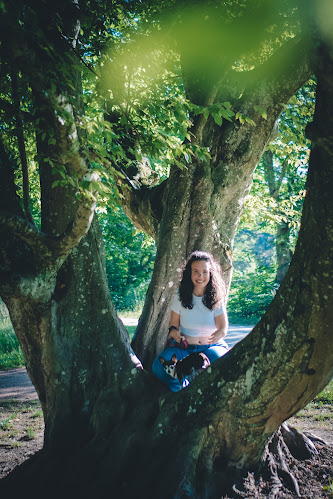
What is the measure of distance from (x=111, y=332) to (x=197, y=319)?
1.00 m

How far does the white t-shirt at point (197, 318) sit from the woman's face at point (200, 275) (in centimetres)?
12

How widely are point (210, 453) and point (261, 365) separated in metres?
1.00

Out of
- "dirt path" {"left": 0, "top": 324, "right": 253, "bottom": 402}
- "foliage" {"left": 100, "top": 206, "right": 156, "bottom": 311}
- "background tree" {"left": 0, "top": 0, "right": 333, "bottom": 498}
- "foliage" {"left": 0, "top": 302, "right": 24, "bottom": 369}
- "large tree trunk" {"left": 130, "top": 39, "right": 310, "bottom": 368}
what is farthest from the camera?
"foliage" {"left": 100, "top": 206, "right": 156, "bottom": 311}

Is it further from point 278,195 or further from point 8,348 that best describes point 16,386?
point 278,195

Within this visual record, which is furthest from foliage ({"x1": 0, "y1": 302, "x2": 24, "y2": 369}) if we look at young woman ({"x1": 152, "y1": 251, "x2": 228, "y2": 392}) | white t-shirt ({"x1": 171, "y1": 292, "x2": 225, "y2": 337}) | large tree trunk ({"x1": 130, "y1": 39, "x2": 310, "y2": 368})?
white t-shirt ({"x1": 171, "y1": 292, "x2": 225, "y2": 337})

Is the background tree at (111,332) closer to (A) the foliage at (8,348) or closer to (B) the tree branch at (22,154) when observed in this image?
(B) the tree branch at (22,154)

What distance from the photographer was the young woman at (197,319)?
4.06m

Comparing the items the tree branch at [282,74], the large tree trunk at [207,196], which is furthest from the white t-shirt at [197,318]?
the tree branch at [282,74]

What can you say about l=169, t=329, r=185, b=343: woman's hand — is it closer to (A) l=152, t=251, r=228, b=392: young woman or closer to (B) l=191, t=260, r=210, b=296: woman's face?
(A) l=152, t=251, r=228, b=392: young woman

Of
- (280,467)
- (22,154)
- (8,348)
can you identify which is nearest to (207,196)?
(22,154)

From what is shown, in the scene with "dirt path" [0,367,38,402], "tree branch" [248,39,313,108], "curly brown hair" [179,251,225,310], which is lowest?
"dirt path" [0,367,38,402]

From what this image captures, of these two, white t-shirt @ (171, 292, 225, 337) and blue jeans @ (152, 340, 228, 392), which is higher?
white t-shirt @ (171, 292, 225, 337)

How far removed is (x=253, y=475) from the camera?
3.32 metres

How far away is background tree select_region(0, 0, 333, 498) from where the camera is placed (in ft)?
8.80
